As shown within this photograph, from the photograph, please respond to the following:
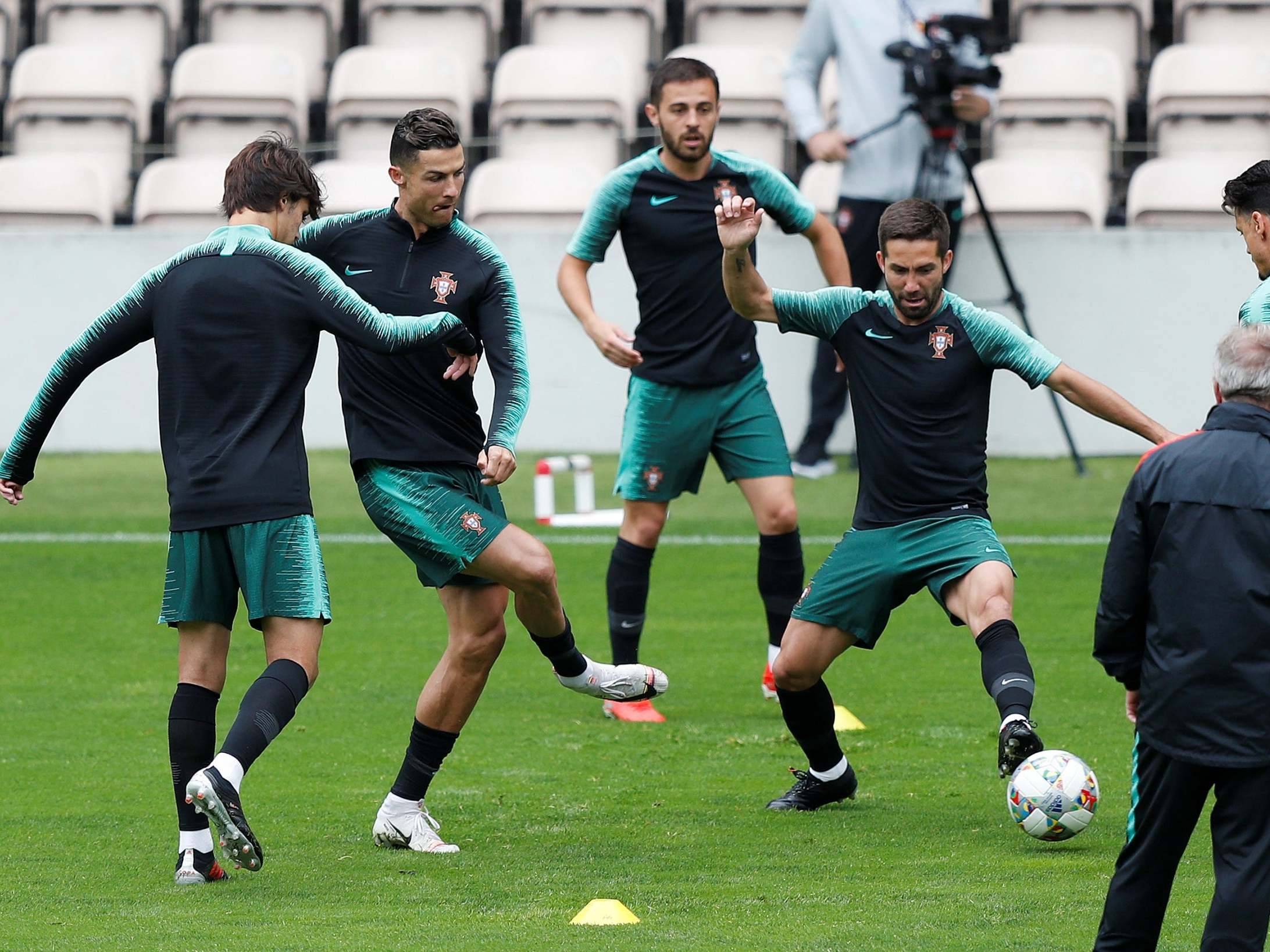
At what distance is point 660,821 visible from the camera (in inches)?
214

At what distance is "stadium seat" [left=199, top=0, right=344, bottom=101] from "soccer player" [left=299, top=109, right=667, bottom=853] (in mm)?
11175

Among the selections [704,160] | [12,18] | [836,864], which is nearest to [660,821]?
[836,864]

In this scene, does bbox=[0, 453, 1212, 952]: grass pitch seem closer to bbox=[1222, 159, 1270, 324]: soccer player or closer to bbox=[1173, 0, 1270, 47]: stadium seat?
bbox=[1222, 159, 1270, 324]: soccer player

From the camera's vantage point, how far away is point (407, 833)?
5207mm

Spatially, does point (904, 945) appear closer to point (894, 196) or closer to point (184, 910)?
point (184, 910)

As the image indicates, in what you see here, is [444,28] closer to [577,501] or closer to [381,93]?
[381,93]

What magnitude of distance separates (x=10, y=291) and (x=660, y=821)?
369 inches


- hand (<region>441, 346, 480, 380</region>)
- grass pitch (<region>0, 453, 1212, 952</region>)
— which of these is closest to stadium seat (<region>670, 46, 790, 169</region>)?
grass pitch (<region>0, 453, 1212, 952</region>)

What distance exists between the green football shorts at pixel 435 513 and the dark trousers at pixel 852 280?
5.99 m

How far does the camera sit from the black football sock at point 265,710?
182 inches

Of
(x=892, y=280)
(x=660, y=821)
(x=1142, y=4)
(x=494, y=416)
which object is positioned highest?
(x=1142, y=4)

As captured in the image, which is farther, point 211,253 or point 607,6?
point 607,6

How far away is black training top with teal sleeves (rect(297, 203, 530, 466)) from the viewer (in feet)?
17.4

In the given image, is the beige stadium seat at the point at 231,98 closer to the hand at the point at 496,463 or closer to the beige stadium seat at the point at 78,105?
the beige stadium seat at the point at 78,105
